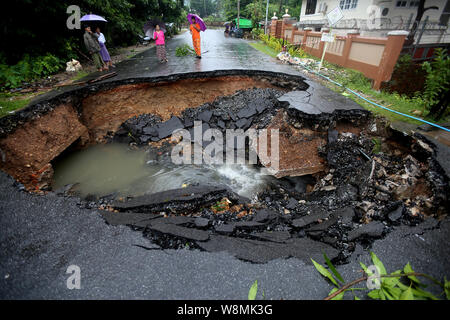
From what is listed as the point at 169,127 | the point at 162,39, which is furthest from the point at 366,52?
the point at 162,39

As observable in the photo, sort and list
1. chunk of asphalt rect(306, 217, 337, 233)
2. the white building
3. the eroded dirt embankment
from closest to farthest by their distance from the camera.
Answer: chunk of asphalt rect(306, 217, 337, 233)
the eroded dirt embankment
the white building

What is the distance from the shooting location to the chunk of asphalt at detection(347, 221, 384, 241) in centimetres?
251

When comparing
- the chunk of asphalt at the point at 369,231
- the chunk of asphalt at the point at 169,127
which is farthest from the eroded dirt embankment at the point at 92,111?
the chunk of asphalt at the point at 369,231

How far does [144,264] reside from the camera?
7.00 feet

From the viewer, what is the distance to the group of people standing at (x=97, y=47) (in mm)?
7098

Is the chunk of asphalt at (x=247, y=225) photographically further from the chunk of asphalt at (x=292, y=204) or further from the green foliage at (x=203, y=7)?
the green foliage at (x=203, y=7)

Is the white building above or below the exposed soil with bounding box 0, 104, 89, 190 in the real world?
above

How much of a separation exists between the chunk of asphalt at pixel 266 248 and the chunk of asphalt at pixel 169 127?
4.92 metres

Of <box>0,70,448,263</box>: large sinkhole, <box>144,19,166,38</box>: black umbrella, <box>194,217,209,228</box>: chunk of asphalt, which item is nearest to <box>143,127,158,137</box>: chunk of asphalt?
<box>0,70,448,263</box>: large sinkhole

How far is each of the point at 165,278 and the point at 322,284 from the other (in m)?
1.52

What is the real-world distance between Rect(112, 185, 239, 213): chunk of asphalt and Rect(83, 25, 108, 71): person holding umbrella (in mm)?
6487

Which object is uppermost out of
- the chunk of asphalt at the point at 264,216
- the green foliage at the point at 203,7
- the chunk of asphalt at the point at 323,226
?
the green foliage at the point at 203,7

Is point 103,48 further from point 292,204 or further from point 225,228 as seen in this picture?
point 292,204

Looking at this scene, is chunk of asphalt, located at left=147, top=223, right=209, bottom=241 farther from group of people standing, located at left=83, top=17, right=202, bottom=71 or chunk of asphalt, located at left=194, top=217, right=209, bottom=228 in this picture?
group of people standing, located at left=83, top=17, right=202, bottom=71
